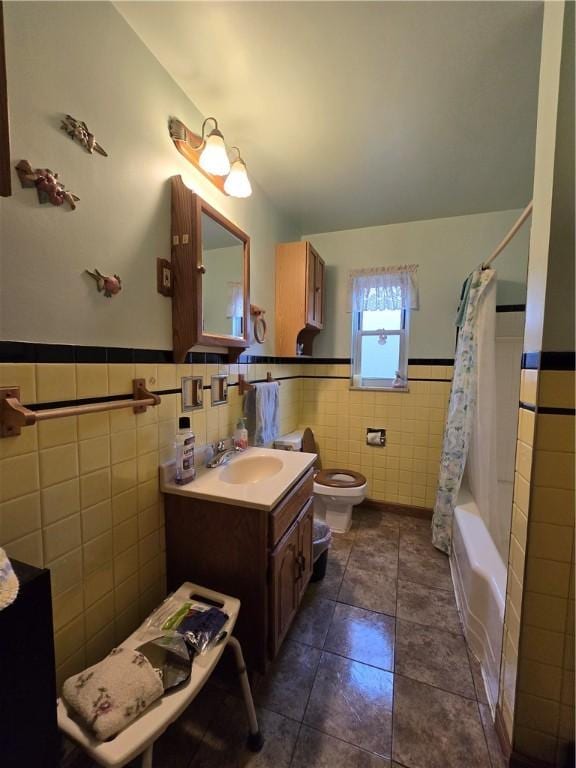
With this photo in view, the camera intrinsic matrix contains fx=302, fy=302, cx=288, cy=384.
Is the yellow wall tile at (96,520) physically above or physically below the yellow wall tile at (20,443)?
below

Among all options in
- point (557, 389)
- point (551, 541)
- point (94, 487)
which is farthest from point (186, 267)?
point (551, 541)

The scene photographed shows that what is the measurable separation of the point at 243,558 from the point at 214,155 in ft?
5.20

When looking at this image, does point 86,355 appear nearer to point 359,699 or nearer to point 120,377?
point 120,377

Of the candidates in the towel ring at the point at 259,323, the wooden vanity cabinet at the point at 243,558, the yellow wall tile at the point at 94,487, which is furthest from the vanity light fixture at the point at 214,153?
the wooden vanity cabinet at the point at 243,558

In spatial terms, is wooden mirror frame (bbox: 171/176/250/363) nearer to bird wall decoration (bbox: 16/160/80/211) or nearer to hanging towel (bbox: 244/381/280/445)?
bird wall decoration (bbox: 16/160/80/211)

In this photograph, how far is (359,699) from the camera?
1.15m

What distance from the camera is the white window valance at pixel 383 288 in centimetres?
243

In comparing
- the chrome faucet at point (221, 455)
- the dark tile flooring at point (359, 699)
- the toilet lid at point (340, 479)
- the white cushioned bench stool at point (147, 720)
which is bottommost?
the dark tile flooring at point (359, 699)

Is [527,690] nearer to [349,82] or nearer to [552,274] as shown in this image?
[552,274]

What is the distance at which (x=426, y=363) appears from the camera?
2449 millimetres

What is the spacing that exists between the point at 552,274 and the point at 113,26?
155 cm

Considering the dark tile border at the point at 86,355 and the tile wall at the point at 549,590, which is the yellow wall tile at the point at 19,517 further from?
the tile wall at the point at 549,590

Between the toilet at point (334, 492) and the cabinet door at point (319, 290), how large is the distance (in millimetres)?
975

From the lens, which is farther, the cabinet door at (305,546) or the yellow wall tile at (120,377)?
the cabinet door at (305,546)
